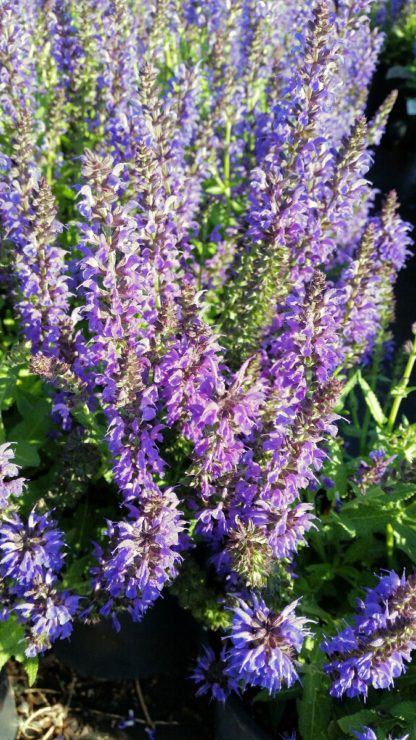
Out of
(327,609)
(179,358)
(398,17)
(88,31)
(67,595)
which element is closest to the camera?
(179,358)

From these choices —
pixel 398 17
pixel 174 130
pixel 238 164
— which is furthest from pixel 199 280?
pixel 398 17

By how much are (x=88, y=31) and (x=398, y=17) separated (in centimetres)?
729

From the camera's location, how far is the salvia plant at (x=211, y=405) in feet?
6.73

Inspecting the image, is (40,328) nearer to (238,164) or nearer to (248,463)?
(248,463)

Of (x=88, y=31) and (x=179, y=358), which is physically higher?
(x=88, y=31)

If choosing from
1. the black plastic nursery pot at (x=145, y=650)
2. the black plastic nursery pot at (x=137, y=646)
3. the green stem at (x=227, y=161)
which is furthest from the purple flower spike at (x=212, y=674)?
the green stem at (x=227, y=161)

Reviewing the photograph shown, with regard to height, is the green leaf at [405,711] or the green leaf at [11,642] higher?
the green leaf at [405,711]

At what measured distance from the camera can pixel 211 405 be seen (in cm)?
193

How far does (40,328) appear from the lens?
A: 2.62 metres

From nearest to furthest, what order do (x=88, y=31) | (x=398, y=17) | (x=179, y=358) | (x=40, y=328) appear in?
(x=179, y=358) → (x=40, y=328) → (x=88, y=31) → (x=398, y=17)

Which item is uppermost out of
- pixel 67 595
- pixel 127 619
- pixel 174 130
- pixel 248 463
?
pixel 174 130

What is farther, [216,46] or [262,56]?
[262,56]

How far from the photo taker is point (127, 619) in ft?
10.3

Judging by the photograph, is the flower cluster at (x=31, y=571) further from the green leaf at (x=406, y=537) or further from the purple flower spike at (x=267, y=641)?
the green leaf at (x=406, y=537)
